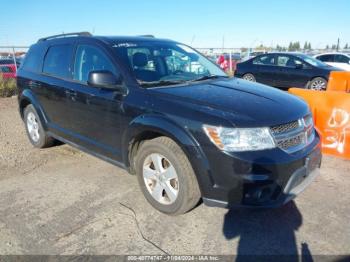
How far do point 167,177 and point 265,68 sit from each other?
33.1 ft

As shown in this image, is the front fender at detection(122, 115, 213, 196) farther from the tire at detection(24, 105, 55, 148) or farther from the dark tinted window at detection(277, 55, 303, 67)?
the dark tinted window at detection(277, 55, 303, 67)

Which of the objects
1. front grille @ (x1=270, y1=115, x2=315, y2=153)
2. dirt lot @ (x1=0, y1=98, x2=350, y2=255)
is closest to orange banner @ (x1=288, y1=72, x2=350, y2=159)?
dirt lot @ (x1=0, y1=98, x2=350, y2=255)

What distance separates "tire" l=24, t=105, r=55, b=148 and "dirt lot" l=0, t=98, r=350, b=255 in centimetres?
95

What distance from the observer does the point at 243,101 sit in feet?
10.4

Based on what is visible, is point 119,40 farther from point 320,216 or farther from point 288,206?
Answer: point 320,216

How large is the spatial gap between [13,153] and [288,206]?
434 cm

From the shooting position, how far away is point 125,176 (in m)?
4.39

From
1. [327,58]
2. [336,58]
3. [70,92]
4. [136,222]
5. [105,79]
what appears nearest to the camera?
[136,222]

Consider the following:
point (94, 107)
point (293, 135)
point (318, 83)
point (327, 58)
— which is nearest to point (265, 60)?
point (318, 83)

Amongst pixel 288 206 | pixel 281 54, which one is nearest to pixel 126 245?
pixel 288 206

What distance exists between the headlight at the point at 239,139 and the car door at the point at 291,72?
9469 millimetres

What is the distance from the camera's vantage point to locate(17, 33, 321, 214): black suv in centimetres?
281

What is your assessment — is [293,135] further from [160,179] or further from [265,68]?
[265,68]

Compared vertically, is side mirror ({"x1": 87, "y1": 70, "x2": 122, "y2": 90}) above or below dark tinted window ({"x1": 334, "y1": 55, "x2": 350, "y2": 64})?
above
